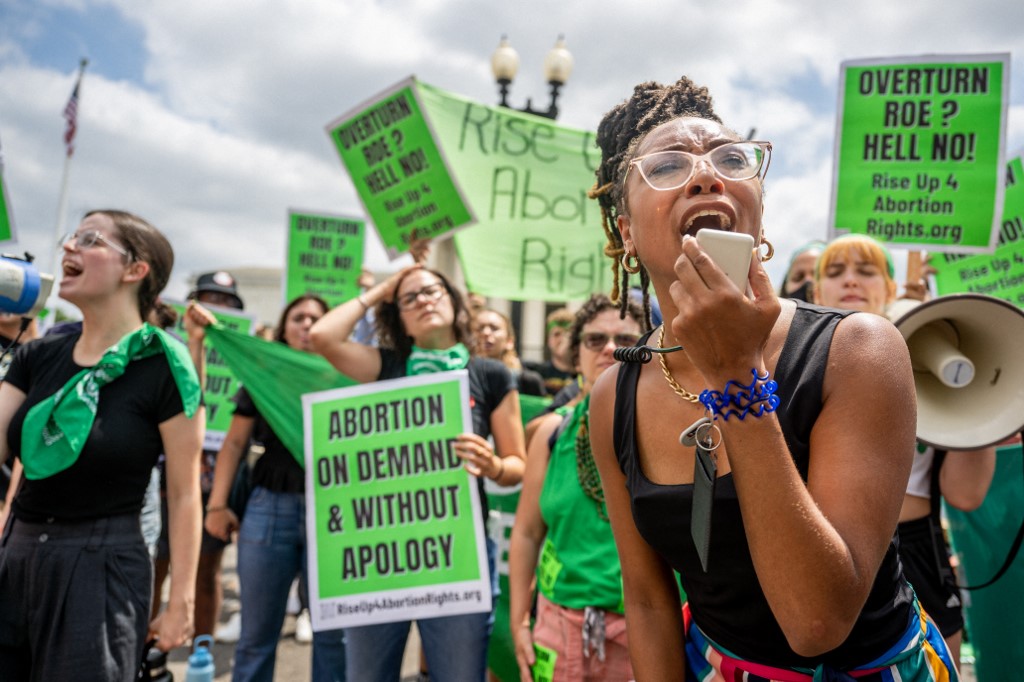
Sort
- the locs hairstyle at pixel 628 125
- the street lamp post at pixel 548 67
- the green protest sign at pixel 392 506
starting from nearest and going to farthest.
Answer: the locs hairstyle at pixel 628 125
the green protest sign at pixel 392 506
the street lamp post at pixel 548 67

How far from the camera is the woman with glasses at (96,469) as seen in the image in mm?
2111

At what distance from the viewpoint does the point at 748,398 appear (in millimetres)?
912

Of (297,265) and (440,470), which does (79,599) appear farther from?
(297,265)

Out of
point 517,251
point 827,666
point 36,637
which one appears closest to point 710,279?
point 827,666

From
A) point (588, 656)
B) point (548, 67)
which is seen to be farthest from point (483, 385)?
point (548, 67)

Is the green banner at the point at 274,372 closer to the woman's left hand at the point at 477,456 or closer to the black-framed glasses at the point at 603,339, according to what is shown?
the woman's left hand at the point at 477,456

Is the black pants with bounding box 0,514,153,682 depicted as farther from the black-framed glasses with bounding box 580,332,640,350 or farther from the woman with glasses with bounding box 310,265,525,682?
the black-framed glasses with bounding box 580,332,640,350

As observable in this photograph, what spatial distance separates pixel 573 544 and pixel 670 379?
48.2 inches

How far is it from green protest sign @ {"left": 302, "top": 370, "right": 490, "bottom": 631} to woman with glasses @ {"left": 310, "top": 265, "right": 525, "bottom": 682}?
0.09 meters

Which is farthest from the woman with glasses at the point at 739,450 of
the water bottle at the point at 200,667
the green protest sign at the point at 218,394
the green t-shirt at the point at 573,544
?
the green protest sign at the point at 218,394

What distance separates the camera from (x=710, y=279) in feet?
2.85

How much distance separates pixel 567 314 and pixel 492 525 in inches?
70.5

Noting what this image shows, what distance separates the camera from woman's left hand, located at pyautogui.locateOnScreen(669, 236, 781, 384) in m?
0.87

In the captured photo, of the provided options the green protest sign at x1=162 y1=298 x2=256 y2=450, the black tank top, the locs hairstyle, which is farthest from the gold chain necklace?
the green protest sign at x1=162 y1=298 x2=256 y2=450
